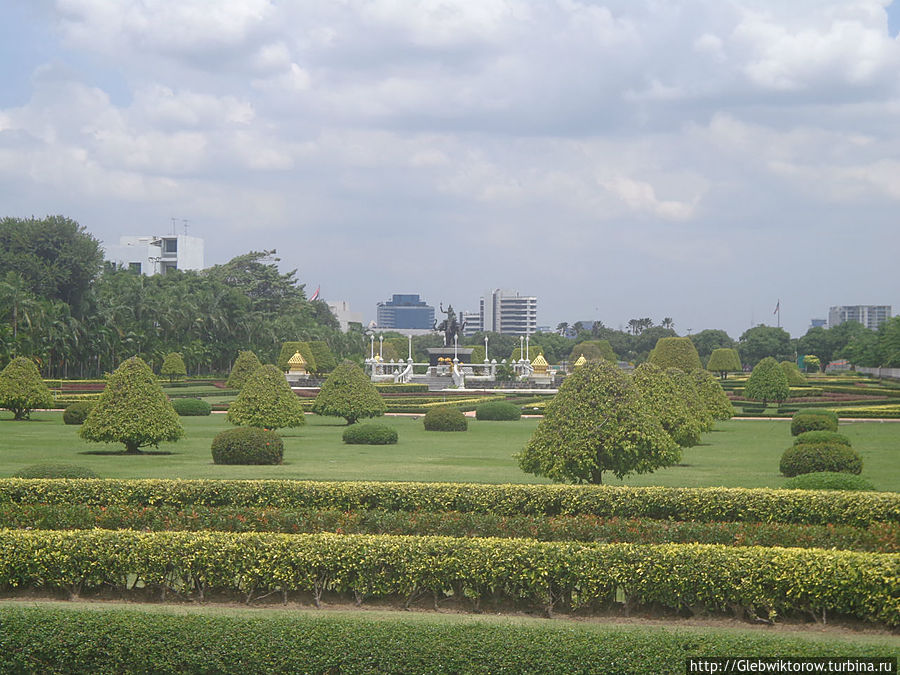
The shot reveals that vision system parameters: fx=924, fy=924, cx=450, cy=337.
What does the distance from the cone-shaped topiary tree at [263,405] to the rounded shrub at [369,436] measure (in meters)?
2.38

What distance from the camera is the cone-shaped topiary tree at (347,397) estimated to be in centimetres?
3731

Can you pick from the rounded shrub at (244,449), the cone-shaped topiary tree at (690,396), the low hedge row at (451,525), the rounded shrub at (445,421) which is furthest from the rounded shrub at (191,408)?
the low hedge row at (451,525)

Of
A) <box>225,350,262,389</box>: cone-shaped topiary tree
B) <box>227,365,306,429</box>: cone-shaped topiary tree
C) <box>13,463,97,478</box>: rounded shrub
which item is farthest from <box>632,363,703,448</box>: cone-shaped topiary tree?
<box>225,350,262,389</box>: cone-shaped topiary tree

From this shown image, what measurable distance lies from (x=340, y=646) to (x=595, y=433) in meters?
10.6

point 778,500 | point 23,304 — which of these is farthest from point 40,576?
point 23,304

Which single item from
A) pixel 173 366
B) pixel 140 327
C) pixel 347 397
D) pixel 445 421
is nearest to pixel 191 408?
pixel 347 397

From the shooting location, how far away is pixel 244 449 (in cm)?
2444

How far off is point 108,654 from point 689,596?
618 cm

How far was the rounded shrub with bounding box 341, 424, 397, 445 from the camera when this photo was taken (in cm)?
3145

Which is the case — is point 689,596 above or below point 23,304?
below

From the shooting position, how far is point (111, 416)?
26.8 m

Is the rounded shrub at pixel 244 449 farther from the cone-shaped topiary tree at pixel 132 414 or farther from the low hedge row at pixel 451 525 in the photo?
the low hedge row at pixel 451 525

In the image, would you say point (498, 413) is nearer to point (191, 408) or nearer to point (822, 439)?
point (191, 408)

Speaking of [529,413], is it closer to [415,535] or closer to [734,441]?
[734,441]
